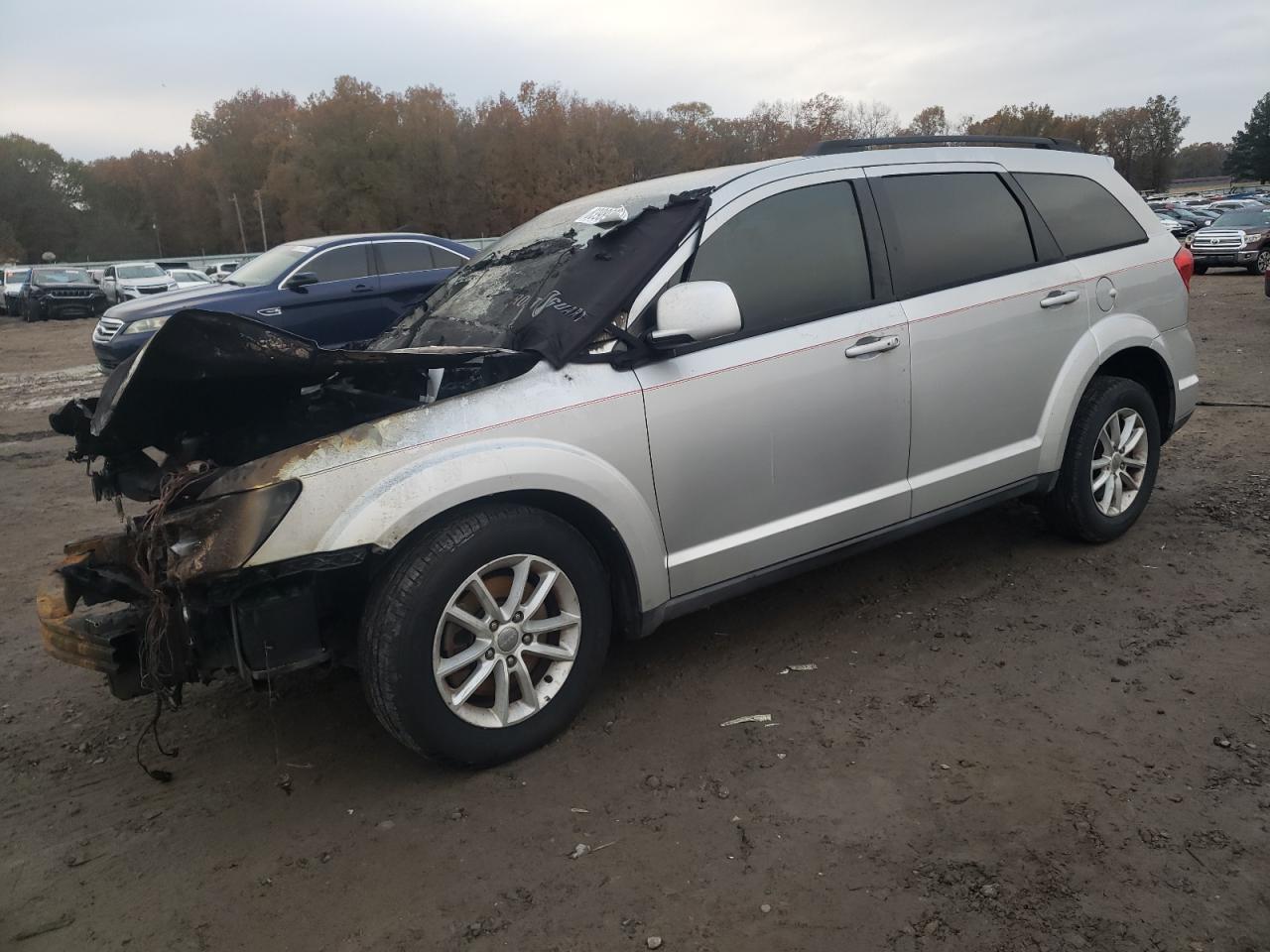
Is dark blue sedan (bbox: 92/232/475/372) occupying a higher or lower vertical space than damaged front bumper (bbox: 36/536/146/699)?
higher

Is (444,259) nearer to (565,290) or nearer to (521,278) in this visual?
(521,278)

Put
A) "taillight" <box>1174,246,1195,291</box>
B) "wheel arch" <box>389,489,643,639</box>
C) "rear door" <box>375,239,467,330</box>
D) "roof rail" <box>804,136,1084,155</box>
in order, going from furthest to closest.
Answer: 1. "rear door" <box>375,239,467,330</box>
2. "taillight" <box>1174,246,1195,291</box>
3. "roof rail" <box>804,136,1084,155</box>
4. "wheel arch" <box>389,489,643,639</box>

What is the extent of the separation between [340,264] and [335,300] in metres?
0.51

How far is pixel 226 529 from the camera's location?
8.71 ft

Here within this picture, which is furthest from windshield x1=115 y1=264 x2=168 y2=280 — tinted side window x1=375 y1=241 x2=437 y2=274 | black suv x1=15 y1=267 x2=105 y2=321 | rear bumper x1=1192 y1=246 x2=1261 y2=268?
rear bumper x1=1192 y1=246 x2=1261 y2=268

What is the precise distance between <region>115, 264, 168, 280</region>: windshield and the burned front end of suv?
27724 millimetres

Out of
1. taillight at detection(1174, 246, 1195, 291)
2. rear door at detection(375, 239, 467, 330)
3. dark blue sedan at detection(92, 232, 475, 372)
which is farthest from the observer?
rear door at detection(375, 239, 467, 330)

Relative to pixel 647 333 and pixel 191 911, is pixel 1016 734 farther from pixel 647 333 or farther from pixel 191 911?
pixel 191 911

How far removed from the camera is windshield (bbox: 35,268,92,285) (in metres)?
27.4

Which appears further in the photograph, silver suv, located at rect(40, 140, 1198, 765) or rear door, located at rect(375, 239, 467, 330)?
rear door, located at rect(375, 239, 467, 330)

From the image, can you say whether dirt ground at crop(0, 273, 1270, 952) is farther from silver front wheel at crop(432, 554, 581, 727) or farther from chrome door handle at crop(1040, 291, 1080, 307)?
chrome door handle at crop(1040, 291, 1080, 307)

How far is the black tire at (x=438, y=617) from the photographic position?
2789mm

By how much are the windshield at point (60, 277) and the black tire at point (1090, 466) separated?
30.2 meters

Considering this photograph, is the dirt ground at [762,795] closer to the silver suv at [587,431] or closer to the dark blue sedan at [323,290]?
the silver suv at [587,431]
